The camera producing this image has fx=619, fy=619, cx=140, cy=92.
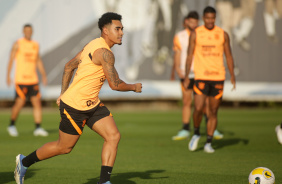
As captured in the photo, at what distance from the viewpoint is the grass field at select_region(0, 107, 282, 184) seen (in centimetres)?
847

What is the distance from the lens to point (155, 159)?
10414mm

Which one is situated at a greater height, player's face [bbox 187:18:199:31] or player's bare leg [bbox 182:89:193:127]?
player's face [bbox 187:18:199:31]

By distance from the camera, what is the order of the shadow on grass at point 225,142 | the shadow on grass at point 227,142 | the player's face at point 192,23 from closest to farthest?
1. the shadow on grass at point 225,142
2. the shadow on grass at point 227,142
3. the player's face at point 192,23

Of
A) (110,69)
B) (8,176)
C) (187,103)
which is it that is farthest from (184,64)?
(110,69)

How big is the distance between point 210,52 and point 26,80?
5373mm

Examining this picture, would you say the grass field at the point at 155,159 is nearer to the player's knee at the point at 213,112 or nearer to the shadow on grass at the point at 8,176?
the shadow on grass at the point at 8,176

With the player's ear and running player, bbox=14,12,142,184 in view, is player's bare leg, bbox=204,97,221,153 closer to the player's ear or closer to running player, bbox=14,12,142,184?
running player, bbox=14,12,142,184

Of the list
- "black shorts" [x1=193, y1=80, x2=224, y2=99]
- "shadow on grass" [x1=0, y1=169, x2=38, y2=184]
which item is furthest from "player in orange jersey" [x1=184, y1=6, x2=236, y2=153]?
"shadow on grass" [x1=0, y1=169, x2=38, y2=184]

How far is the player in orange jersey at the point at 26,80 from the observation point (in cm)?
1459

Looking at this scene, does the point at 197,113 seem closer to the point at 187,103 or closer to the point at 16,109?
Result: the point at 187,103

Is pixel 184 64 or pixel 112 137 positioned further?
pixel 184 64

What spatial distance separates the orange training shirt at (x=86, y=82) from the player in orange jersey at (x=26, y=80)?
7449 millimetres

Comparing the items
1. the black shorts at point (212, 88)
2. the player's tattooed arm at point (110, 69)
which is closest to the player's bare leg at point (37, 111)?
Result: the black shorts at point (212, 88)

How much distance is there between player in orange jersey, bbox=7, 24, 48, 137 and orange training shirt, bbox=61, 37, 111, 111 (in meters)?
7.45
